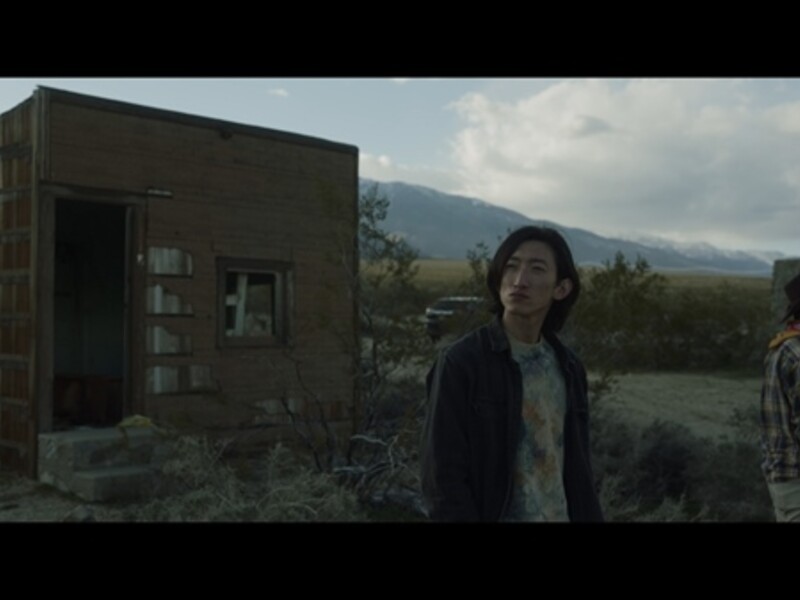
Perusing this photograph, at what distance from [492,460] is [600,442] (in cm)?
899

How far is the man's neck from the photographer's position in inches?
102

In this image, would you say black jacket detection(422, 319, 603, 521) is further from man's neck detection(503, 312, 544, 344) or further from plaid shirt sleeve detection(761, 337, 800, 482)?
plaid shirt sleeve detection(761, 337, 800, 482)

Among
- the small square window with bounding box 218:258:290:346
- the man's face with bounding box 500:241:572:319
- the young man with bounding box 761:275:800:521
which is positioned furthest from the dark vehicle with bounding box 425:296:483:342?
the man's face with bounding box 500:241:572:319

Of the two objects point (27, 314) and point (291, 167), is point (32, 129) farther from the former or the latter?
point (291, 167)

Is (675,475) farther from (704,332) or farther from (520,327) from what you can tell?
(704,332)

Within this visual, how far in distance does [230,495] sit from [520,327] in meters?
5.34

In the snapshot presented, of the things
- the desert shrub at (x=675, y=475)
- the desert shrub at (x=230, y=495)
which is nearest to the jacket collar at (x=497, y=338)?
the desert shrub at (x=230, y=495)

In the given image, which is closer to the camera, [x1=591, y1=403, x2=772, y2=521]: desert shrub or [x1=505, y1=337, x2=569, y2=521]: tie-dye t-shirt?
[x1=505, y1=337, x2=569, y2=521]: tie-dye t-shirt

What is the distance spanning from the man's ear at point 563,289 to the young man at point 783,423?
3.49 feet

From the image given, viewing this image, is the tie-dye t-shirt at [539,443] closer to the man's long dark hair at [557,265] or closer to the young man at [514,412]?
the young man at [514,412]

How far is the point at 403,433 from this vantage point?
27.5 ft

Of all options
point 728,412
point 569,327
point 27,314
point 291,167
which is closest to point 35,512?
point 27,314

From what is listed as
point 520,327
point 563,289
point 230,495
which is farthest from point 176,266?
point 520,327

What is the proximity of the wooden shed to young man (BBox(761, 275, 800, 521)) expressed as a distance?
268 inches
